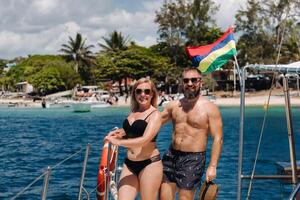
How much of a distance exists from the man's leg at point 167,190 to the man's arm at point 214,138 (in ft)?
1.46

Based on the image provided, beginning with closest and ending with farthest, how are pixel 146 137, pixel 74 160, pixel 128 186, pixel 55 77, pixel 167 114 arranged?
pixel 146 137 → pixel 128 186 → pixel 167 114 → pixel 74 160 → pixel 55 77

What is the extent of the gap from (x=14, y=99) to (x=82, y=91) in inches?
768

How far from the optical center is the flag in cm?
618

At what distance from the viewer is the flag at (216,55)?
6184 mm

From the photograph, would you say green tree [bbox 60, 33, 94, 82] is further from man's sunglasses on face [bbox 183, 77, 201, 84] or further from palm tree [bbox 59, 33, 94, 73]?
man's sunglasses on face [bbox 183, 77, 201, 84]

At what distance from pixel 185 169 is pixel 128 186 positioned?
27.6 inches

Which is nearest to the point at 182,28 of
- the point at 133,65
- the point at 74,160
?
the point at 133,65

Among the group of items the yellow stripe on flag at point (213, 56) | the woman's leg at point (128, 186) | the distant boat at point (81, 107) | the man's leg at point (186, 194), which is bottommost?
the distant boat at point (81, 107)

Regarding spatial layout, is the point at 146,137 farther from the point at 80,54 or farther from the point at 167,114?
the point at 80,54

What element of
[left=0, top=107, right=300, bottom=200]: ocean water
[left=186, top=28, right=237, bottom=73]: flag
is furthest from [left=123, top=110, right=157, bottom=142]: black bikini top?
[left=0, top=107, right=300, bottom=200]: ocean water

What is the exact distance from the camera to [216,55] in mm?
6223

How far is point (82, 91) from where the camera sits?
92125mm

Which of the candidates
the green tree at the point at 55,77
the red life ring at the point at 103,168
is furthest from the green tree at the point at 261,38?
the red life ring at the point at 103,168

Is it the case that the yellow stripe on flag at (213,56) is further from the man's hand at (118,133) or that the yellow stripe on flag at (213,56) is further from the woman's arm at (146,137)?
the man's hand at (118,133)
